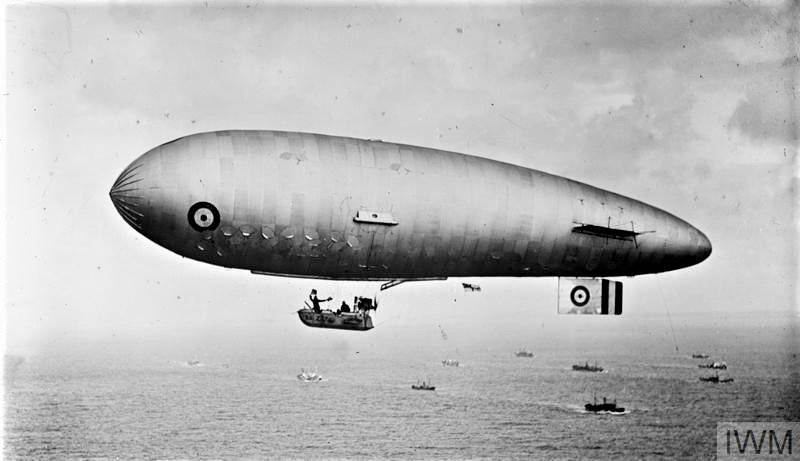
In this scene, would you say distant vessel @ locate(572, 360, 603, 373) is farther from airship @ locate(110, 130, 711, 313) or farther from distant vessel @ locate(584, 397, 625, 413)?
airship @ locate(110, 130, 711, 313)

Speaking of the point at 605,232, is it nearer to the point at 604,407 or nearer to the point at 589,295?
the point at 589,295

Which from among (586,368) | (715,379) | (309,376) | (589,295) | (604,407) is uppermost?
(589,295)

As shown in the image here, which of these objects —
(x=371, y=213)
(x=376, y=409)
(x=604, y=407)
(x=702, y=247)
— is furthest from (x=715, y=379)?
(x=371, y=213)

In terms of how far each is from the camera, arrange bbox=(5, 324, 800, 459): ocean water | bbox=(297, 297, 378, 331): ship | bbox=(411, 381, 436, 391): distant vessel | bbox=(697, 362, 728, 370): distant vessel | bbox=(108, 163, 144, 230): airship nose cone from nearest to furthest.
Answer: bbox=(108, 163, 144, 230): airship nose cone < bbox=(297, 297, 378, 331): ship < bbox=(5, 324, 800, 459): ocean water < bbox=(411, 381, 436, 391): distant vessel < bbox=(697, 362, 728, 370): distant vessel

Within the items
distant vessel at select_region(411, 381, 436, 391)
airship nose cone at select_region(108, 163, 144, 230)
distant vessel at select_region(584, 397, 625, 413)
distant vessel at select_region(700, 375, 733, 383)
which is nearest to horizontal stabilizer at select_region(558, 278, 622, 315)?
airship nose cone at select_region(108, 163, 144, 230)

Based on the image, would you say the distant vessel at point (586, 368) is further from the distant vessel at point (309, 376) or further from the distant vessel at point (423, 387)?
the distant vessel at point (309, 376)

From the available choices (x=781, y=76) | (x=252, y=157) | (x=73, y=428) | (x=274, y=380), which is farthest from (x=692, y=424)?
(x=252, y=157)
